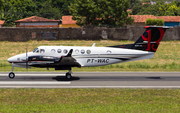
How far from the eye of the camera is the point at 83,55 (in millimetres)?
22016

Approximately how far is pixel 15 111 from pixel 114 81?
33.1 feet

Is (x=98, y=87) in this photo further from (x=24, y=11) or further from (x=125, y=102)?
(x=24, y=11)

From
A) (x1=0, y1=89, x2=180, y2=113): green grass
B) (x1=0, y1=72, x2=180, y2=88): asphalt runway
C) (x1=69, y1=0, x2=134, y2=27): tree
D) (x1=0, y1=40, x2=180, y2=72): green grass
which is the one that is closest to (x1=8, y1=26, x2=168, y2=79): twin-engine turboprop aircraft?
(x1=0, y1=72, x2=180, y2=88): asphalt runway

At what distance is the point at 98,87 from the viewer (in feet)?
60.4

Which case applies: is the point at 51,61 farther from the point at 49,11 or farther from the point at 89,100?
the point at 49,11

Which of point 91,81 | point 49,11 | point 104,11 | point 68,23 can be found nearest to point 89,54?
point 91,81

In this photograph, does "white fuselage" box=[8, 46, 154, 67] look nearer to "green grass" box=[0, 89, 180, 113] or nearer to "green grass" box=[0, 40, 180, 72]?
"green grass" box=[0, 89, 180, 113]

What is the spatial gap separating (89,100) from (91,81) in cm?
620

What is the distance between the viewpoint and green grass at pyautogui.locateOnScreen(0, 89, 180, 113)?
12844 millimetres

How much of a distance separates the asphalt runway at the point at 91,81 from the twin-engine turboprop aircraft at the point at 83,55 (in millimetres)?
1140

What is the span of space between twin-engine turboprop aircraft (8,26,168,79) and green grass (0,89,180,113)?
433 cm

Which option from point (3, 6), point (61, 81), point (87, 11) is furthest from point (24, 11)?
point (61, 81)

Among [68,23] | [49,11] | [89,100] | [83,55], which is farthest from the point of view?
[49,11]

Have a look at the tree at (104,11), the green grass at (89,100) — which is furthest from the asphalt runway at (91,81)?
the tree at (104,11)
